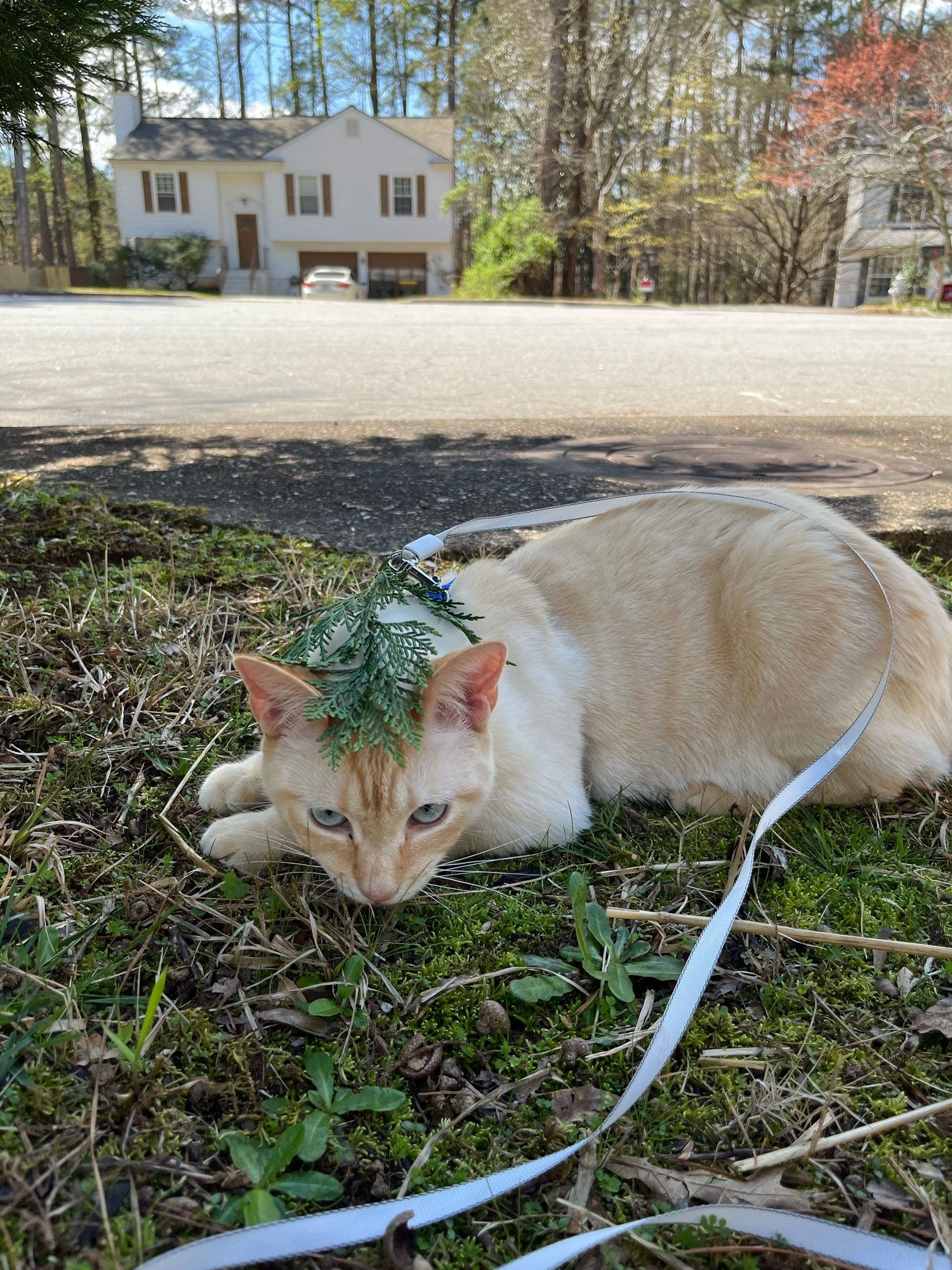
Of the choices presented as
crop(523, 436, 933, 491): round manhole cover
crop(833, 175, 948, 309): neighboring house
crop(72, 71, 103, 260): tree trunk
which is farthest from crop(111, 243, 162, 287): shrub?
crop(523, 436, 933, 491): round manhole cover

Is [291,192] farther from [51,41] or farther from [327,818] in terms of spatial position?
[327,818]

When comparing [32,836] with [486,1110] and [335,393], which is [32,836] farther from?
[335,393]

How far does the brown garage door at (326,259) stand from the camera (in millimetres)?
40344

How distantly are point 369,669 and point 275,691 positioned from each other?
0.23 metres

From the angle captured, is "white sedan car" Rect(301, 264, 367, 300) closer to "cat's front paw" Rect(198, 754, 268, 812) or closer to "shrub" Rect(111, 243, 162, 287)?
"shrub" Rect(111, 243, 162, 287)

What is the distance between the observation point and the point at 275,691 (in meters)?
Result: 1.93

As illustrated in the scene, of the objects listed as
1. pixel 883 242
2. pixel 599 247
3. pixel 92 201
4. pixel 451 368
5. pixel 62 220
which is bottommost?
pixel 451 368

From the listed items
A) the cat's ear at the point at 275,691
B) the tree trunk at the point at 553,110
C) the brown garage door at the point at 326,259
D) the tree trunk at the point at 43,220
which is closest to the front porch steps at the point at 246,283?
the brown garage door at the point at 326,259

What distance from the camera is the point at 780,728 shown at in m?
2.56

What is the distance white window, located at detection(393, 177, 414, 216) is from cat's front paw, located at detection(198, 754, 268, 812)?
41.6 m

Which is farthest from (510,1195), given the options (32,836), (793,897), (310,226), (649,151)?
(310,226)

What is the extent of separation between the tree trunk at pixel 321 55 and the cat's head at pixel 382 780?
163ft

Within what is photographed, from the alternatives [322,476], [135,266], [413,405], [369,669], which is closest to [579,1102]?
[369,669]

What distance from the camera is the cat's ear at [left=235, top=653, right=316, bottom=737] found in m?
1.84
